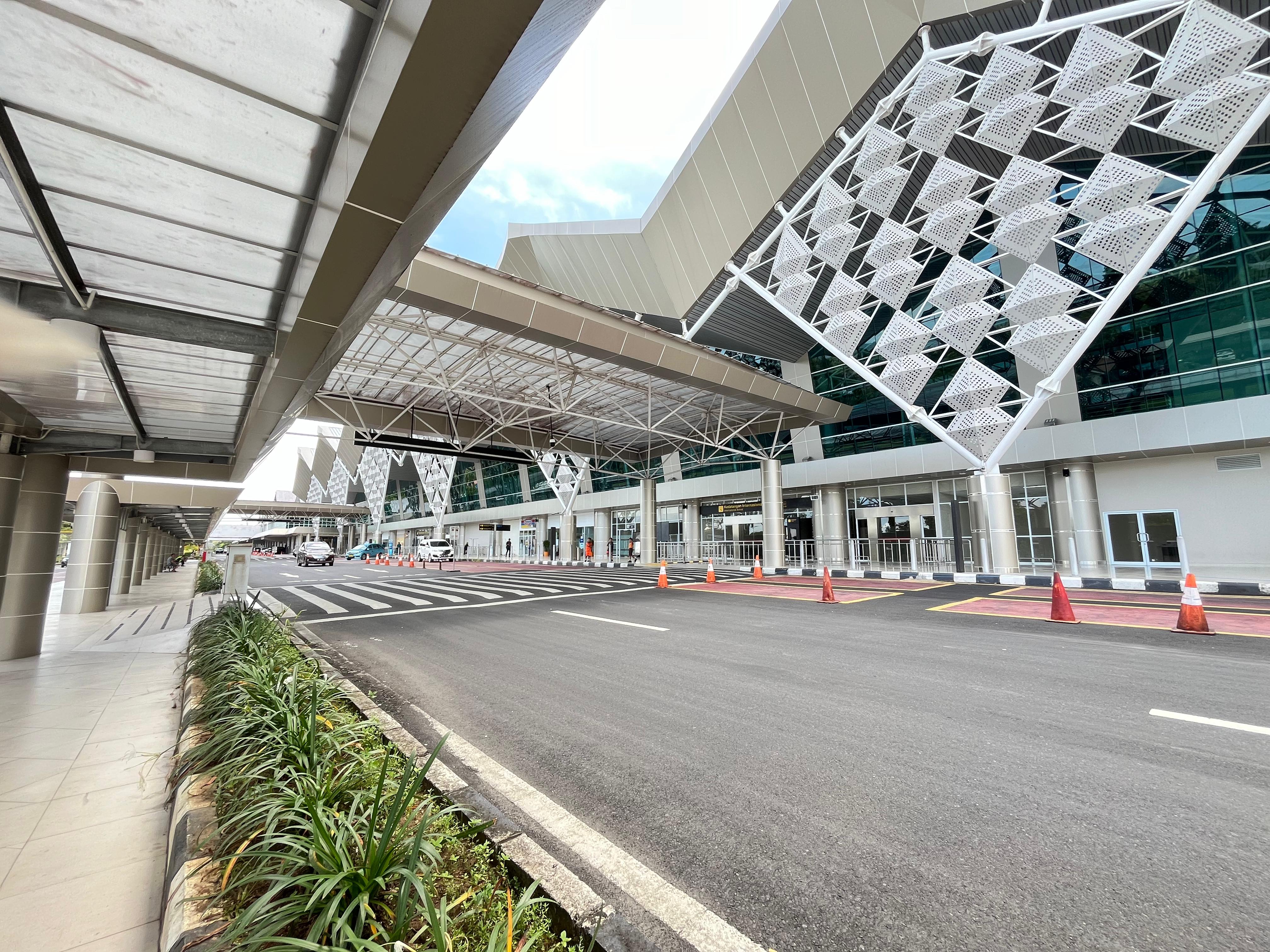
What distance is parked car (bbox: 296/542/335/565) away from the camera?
47250 mm

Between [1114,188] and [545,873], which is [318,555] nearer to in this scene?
[545,873]

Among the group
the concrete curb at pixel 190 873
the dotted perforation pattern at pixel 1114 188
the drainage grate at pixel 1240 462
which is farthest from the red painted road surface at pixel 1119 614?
the concrete curb at pixel 190 873

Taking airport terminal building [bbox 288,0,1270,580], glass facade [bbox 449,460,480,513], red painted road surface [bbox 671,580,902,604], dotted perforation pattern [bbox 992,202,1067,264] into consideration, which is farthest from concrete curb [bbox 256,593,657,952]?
glass facade [bbox 449,460,480,513]

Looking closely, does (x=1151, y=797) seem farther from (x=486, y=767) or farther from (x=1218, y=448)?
(x=1218, y=448)

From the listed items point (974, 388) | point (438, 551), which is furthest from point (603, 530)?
point (974, 388)

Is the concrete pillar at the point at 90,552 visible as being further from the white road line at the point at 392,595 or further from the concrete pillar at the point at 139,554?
the concrete pillar at the point at 139,554

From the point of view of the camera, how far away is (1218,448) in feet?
57.9

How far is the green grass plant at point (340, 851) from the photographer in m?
1.81

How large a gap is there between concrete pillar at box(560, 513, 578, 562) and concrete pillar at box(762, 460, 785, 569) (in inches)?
662

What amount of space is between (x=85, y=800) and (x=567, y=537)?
3467 centimetres

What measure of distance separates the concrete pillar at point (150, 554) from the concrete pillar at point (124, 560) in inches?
205

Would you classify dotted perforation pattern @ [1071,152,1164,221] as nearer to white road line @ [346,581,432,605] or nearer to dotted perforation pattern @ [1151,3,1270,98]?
dotted perforation pattern @ [1151,3,1270,98]

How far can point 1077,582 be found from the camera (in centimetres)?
1664

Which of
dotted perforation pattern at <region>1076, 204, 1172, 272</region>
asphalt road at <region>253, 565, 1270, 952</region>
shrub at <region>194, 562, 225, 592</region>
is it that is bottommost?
asphalt road at <region>253, 565, 1270, 952</region>
